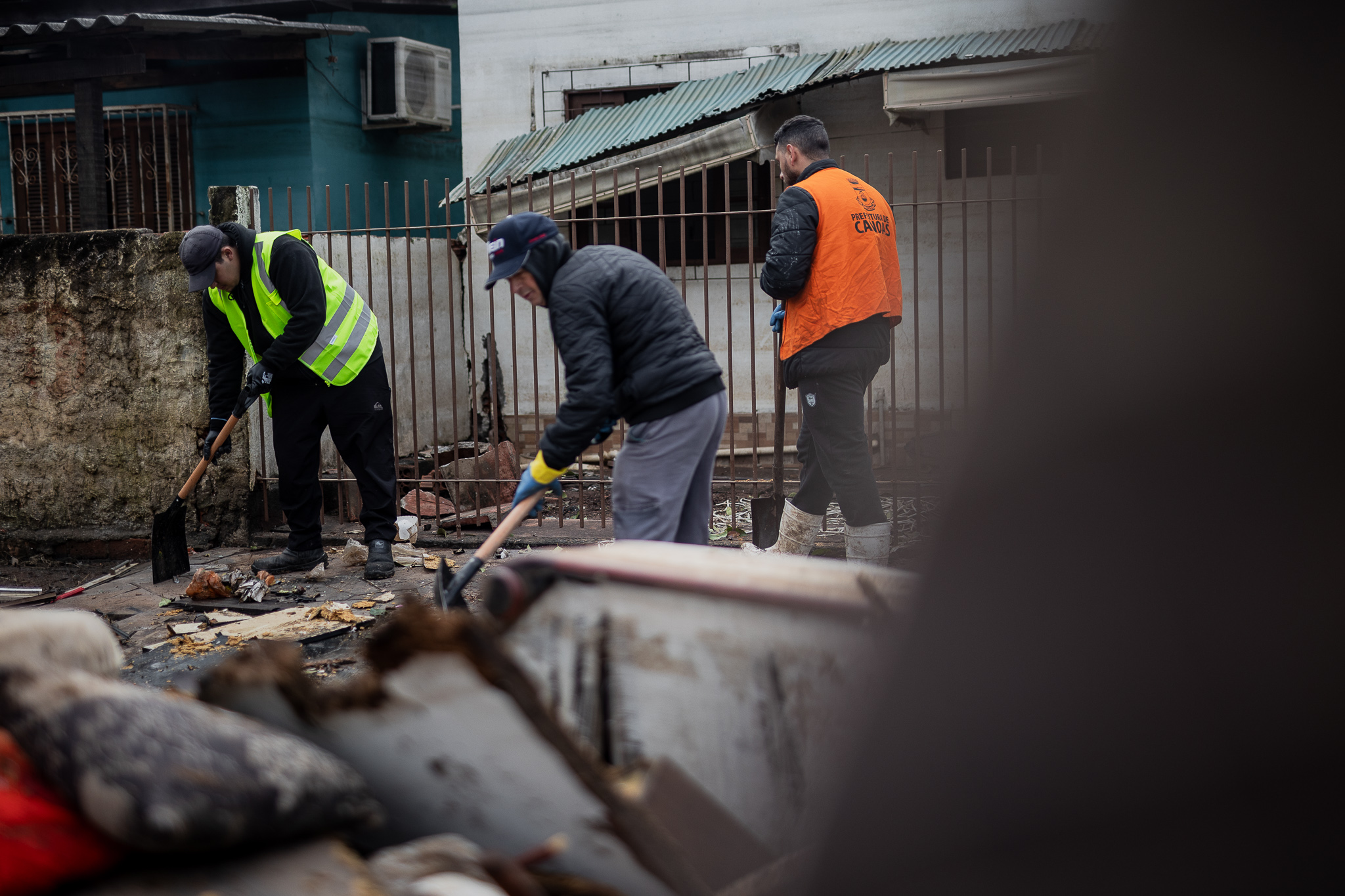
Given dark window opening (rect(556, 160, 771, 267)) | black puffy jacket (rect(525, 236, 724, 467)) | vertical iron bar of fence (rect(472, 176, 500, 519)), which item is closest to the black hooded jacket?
vertical iron bar of fence (rect(472, 176, 500, 519))

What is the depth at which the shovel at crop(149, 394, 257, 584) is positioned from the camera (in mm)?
5652

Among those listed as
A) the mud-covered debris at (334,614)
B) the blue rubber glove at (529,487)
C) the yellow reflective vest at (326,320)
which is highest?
the yellow reflective vest at (326,320)

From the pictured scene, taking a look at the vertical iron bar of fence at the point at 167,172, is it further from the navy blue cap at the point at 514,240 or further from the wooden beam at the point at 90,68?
the navy blue cap at the point at 514,240

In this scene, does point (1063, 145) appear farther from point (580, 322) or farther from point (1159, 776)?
point (580, 322)

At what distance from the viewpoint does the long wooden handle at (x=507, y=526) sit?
11.2 feet

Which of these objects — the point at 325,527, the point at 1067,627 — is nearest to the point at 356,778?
the point at 1067,627

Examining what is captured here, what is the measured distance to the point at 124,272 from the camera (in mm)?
6355

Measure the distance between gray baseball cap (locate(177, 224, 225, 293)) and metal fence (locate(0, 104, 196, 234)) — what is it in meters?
5.68

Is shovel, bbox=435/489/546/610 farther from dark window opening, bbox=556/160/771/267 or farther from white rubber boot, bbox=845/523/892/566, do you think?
dark window opening, bbox=556/160/771/267

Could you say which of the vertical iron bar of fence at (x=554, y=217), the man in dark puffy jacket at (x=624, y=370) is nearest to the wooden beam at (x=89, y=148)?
the vertical iron bar of fence at (x=554, y=217)

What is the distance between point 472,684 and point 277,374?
4.31 metres

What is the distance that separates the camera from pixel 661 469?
11.7ft

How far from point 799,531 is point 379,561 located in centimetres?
222

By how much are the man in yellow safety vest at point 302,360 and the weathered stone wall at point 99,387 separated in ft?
2.47
